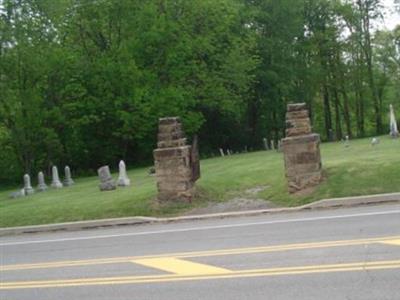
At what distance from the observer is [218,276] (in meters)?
7.63

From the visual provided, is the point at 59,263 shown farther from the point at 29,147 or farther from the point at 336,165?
the point at 29,147

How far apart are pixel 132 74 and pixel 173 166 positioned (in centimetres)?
2499

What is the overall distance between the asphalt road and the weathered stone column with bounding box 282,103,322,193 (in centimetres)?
217

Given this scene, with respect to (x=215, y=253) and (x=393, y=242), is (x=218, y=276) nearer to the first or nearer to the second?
(x=215, y=253)

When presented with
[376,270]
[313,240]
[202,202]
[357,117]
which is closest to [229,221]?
[202,202]

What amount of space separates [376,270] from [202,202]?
8.96m

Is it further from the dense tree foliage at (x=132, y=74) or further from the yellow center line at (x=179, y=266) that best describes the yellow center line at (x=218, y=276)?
the dense tree foliage at (x=132, y=74)

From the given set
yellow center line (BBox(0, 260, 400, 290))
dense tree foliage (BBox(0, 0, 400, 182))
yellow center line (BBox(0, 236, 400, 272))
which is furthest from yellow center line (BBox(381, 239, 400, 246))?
dense tree foliage (BBox(0, 0, 400, 182))

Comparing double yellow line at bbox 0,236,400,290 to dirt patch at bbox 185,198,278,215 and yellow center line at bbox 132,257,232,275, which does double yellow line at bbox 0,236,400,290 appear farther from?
dirt patch at bbox 185,198,278,215

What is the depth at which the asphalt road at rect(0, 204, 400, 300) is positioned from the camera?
6855mm

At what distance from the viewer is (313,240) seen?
948 centimetres

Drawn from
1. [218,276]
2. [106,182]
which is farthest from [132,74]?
[218,276]

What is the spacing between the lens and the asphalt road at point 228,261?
6.86 m

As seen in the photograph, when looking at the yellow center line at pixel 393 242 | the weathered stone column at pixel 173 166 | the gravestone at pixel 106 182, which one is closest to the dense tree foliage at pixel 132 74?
Answer: the gravestone at pixel 106 182
